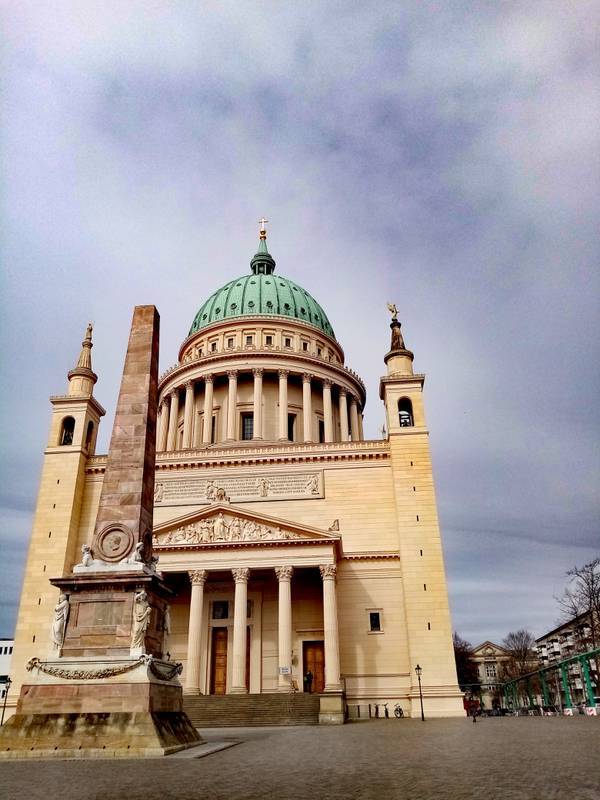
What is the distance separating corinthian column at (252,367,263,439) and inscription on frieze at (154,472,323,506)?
10059 millimetres

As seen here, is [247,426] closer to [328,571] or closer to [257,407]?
[257,407]

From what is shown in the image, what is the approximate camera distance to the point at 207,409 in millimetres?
53781

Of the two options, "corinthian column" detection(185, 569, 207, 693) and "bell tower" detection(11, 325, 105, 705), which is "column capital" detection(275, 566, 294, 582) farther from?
"bell tower" detection(11, 325, 105, 705)

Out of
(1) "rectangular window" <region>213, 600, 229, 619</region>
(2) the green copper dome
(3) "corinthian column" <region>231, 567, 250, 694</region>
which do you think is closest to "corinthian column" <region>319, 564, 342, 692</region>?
(3) "corinthian column" <region>231, 567, 250, 694</region>

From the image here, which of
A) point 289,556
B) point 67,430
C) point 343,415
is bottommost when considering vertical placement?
point 289,556

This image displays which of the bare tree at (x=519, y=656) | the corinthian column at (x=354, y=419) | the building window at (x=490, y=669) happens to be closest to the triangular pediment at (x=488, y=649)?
the building window at (x=490, y=669)

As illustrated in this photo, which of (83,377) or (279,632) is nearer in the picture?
(279,632)

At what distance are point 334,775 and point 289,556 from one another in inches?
986

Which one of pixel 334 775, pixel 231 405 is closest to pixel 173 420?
pixel 231 405

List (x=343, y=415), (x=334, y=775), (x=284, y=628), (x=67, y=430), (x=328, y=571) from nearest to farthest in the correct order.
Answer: (x=334, y=775)
(x=284, y=628)
(x=328, y=571)
(x=67, y=430)
(x=343, y=415)

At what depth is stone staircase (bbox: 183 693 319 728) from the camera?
28141 mm

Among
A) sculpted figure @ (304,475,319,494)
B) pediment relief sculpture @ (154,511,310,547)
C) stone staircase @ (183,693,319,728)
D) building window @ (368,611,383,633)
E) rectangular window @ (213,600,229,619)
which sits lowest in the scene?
stone staircase @ (183,693,319,728)

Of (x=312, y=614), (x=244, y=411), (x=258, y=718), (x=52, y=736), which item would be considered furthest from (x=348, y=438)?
(x=52, y=736)

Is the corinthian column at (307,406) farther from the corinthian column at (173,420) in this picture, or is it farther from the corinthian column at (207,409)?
the corinthian column at (173,420)
